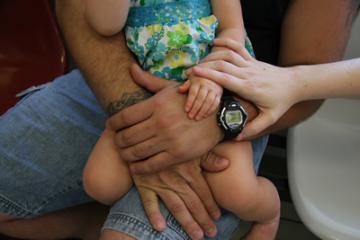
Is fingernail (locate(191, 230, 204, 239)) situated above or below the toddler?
below

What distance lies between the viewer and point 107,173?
929 mm

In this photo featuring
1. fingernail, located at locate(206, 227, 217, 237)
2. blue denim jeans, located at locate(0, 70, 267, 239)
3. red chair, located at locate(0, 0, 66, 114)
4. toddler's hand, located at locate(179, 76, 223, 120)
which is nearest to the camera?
toddler's hand, located at locate(179, 76, 223, 120)

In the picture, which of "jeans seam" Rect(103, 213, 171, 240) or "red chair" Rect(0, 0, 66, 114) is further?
"red chair" Rect(0, 0, 66, 114)

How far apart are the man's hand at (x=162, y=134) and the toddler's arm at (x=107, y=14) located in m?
0.16

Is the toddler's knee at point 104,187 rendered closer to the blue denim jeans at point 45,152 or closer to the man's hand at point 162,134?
the man's hand at point 162,134

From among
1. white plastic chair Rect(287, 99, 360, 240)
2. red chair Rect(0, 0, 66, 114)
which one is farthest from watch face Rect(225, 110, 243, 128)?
red chair Rect(0, 0, 66, 114)

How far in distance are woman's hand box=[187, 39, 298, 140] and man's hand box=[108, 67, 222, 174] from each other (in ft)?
0.22

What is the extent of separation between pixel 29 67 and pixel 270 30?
0.89 m

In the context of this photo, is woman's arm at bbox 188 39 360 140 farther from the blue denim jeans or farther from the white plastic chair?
the white plastic chair

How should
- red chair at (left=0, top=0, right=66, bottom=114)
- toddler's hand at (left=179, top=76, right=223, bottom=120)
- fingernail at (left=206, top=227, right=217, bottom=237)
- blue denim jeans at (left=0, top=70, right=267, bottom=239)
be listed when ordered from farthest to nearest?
red chair at (left=0, top=0, right=66, bottom=114)
blue denim jeans at (left=0, top=70, right=267, bottom=239)
fingernail at (left=206, top=227, right=217, bottom=237)
toddler's hand at (left=179, top=76, right=223, bottom=120)

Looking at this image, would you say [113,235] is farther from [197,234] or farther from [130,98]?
[130,98]

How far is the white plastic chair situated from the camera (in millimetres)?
1152

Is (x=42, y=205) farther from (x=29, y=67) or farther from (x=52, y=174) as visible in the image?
(x=29, y=67)

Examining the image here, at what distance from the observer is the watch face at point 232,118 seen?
2.99 ft
